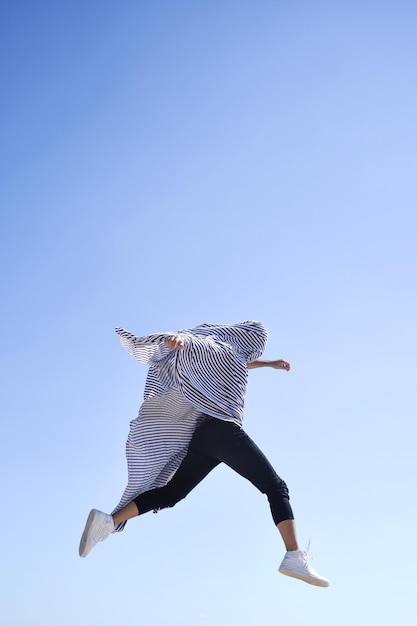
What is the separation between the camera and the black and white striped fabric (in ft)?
20.2

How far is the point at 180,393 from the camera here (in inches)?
248

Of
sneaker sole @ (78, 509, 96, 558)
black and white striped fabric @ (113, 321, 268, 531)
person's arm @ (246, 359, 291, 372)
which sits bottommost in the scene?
sneaker sole @ (78, 509, 96, 558)

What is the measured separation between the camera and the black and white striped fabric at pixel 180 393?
6.17m

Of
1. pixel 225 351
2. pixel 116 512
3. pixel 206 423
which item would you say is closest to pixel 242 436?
pixel 206 423

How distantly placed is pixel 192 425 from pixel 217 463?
403 millimetres

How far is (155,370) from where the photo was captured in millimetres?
6496

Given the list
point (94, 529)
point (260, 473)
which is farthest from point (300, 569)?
point (94, 529)

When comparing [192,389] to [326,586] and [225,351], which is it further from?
[326,586]

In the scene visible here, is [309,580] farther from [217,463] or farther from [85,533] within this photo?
[85,533]

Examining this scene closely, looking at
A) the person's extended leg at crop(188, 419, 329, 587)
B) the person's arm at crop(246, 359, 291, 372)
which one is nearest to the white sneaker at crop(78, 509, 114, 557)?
the person's extended leg at crop(188, 419, 329, 587)

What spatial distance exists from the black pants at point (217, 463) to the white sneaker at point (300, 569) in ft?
0.95

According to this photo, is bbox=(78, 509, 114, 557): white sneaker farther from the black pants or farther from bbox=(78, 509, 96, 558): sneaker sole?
the black pants

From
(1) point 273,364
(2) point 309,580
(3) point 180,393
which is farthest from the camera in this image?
(1) point 273,364

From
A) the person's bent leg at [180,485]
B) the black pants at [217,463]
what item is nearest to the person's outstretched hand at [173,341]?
the black pants at [217,463]
